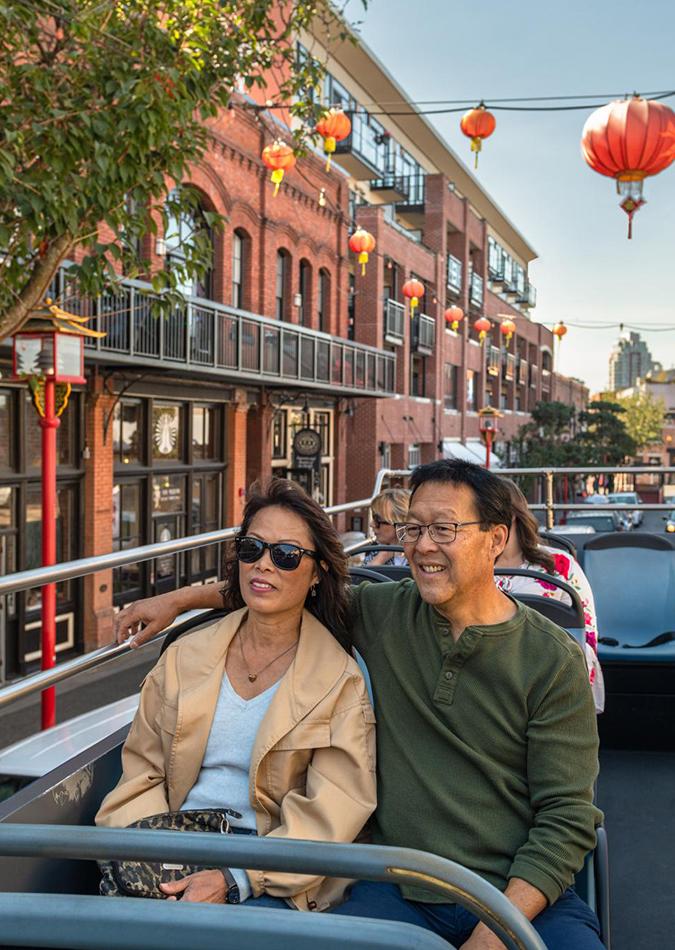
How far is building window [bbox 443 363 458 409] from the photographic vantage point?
35.8 metres

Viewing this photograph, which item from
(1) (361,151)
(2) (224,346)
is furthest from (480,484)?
(1) (361,151)

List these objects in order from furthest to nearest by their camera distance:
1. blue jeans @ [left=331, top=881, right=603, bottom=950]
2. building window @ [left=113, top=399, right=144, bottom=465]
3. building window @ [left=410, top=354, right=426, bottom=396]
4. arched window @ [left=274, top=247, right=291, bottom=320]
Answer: building window @ [left=410, top=354, right=426, bottom=396] < arched window @ [left=274, top=247, right=291, bottom=320] < building window @ [left=113, top=399, right=144, bottom=465] < blue jeans @ [left=331, top=881, right=603, bottom=950]

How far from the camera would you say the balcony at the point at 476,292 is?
130 ft

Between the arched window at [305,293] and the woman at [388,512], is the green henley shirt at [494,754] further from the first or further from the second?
the arched window at [305,293]

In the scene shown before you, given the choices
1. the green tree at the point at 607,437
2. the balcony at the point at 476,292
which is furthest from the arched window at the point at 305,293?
the green tree at the point at 607,437

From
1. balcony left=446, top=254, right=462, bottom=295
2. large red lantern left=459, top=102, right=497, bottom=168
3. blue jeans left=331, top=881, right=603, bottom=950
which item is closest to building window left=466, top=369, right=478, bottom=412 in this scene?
balcony left=446, top=254, right=462, bottom=295

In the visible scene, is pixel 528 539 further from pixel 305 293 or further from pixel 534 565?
pixel 305 293

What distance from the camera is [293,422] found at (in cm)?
2034

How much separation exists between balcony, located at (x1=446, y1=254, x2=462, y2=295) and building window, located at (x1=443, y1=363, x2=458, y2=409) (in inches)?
124

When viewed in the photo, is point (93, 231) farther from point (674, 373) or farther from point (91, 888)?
point (674, 373)

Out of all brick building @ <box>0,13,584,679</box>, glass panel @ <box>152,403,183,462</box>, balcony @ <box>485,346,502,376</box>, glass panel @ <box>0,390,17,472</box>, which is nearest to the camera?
glass panel @ <box>0,390,17,472</box>

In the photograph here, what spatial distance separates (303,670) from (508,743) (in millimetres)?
624

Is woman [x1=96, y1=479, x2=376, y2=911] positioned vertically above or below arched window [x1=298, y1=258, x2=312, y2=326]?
below

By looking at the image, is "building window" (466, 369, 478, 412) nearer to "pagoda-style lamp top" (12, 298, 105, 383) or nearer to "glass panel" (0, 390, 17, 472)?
"glass panel" (0, 390, 17, 472)
